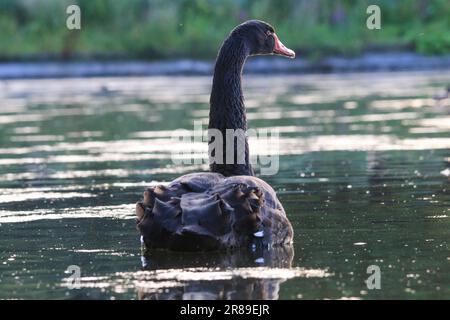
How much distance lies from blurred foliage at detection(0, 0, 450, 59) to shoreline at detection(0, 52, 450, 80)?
37cm

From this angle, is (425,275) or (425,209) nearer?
(425,275)

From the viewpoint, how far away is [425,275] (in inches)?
321

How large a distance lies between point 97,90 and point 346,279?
87.6 ft

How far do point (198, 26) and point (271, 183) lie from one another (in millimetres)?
30045

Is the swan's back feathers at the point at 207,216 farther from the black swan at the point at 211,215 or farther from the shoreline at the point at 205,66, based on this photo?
the shoreline at the point at 205,66

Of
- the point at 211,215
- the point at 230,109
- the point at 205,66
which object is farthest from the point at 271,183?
the point at 205,66

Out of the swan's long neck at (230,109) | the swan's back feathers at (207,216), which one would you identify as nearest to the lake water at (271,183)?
the swan's back feathers at (207,216)

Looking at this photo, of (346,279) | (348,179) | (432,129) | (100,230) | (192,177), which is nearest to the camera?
(346,279)

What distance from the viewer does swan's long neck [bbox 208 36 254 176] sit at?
1030cm

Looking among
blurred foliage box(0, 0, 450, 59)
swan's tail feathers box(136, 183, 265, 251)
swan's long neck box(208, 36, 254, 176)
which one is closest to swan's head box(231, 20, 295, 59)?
swan's long neck box(208, 36, 254, 176)

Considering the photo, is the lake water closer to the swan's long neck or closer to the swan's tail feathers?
the swan's tail feathers

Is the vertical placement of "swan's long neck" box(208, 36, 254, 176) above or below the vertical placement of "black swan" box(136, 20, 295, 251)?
above
